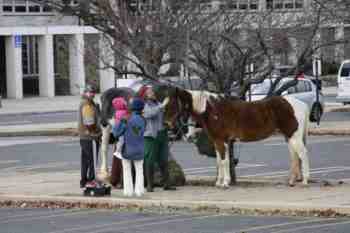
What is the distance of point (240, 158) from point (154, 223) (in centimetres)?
1073

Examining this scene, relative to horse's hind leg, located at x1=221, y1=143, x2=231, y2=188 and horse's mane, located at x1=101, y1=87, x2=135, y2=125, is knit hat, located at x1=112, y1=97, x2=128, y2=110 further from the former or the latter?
horse's hind leg, located at x1=221, y1=143, x2=231, y2=188

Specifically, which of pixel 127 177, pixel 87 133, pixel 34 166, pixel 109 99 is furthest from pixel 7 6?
pixel 127 177

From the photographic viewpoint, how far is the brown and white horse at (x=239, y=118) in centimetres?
1788

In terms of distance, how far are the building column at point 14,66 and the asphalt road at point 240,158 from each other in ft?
94.6

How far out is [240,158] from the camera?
972 inches

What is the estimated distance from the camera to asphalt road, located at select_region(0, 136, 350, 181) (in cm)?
2144

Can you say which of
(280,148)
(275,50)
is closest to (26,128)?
(280,148)

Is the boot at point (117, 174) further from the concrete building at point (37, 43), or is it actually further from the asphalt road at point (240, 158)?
the concrete building at point (37, 43)

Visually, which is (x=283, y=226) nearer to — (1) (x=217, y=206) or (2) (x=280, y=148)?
(1) (x=217, y=206)

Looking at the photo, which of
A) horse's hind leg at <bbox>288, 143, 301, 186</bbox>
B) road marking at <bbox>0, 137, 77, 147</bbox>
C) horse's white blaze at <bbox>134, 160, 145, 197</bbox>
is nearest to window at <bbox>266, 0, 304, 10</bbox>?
horse's hind leg at <bbox>288, 143, 301, 186</bbox>

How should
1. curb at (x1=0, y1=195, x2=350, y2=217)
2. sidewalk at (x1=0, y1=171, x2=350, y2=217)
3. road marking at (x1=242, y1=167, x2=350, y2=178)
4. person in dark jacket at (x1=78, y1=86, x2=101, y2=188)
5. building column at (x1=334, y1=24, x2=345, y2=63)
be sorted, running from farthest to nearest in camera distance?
building column at (x1=334, y1=24, x2=345, y2=63) < road marking at (x1=242, y1=167, x2=350, y2=178) < person in dark jacket at (x1=78, y1=86, x2=101, y2=188) < sidewalk at (x1=0, y1=171, x2=350, y2=217) < curb at (x1=0, y1=195, x2=350, y2=217)

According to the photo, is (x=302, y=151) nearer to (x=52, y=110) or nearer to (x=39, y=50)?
(x=52, y=110)

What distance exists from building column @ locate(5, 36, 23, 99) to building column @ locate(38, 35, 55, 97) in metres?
1.33

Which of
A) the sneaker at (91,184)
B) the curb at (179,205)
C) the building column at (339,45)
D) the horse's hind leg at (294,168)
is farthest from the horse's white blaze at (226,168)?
the building column at (339,45)
